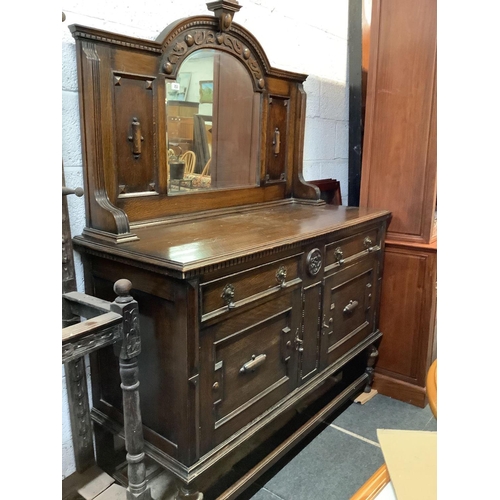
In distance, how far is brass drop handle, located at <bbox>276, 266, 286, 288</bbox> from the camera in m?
1.49

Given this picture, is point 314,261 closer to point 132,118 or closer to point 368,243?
point 368,243

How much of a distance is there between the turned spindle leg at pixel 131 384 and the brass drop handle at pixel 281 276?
49cm

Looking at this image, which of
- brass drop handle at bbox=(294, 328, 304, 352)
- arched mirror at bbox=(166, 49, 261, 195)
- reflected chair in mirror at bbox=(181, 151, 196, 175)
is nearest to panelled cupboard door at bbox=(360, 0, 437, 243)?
arched mirror at bbox=(166, 49, 261, 195)

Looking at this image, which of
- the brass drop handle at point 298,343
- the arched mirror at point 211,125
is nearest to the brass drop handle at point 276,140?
the arched mirror at point 211,125

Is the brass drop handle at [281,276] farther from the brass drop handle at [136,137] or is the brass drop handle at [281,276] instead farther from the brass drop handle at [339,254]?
the brass drop handle at [136,137]

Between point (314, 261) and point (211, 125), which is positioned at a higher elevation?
point (211, 125)

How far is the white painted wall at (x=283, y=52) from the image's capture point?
4.57ft

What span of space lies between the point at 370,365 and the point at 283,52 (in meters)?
1.54

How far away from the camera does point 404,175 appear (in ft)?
7.22

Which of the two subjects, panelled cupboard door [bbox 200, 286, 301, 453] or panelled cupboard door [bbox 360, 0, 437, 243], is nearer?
panelled cupboard door [bbox 200, 286, 301, 453]

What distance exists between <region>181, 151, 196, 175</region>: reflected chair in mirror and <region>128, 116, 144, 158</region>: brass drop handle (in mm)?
188

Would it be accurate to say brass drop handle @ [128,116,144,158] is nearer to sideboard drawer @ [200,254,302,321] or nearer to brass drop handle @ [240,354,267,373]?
sideboard drawer @ [200,254,302,321]

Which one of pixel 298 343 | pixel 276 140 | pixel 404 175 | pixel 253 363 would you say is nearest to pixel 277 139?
pixel 276 140
